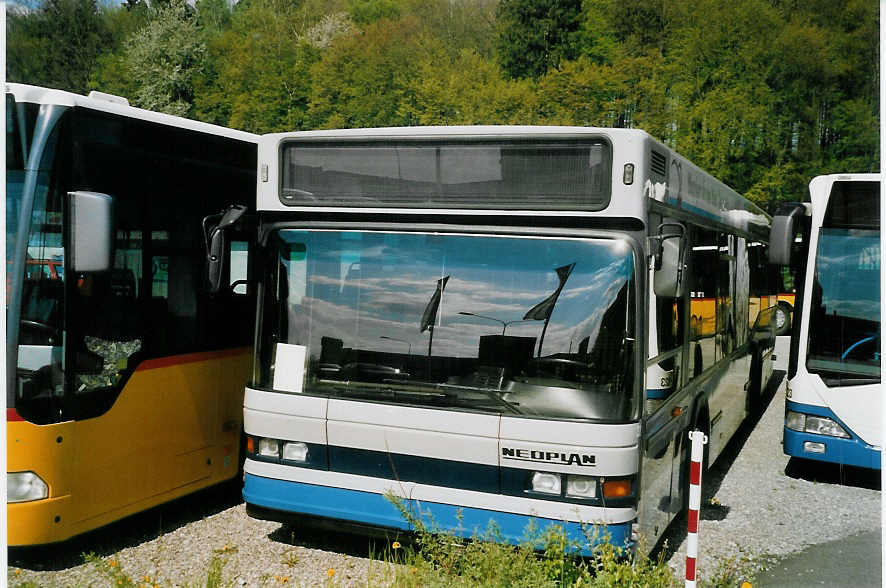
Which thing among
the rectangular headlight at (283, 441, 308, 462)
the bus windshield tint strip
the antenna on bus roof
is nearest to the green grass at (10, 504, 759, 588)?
the rectangular headlight at (283, 441, 308, 462)

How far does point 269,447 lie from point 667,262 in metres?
2.70

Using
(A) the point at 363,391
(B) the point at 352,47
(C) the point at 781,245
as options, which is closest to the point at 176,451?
(A) the point at 363,391

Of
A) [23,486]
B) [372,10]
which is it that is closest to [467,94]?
[372,10]

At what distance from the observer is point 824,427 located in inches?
301

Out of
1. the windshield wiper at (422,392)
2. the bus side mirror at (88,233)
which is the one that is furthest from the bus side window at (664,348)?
the bus side mirror at (88,233)

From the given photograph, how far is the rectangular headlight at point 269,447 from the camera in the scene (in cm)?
529

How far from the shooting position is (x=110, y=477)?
5410mm

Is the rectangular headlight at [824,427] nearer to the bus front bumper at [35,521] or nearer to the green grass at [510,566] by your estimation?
the green grass at [510,566]

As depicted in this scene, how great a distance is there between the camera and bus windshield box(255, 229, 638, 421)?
181 inches

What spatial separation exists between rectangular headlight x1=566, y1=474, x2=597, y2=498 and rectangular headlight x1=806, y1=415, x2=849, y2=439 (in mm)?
4007

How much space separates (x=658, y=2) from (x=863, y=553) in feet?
99.9

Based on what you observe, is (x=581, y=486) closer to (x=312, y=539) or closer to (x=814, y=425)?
(x=312, y=539)

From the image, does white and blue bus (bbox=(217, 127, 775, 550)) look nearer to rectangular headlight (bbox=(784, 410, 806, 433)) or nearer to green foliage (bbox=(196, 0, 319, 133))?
rectangular headlight (bbox=(784, 410, 806, 433))

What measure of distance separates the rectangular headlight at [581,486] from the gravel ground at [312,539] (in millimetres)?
1150
